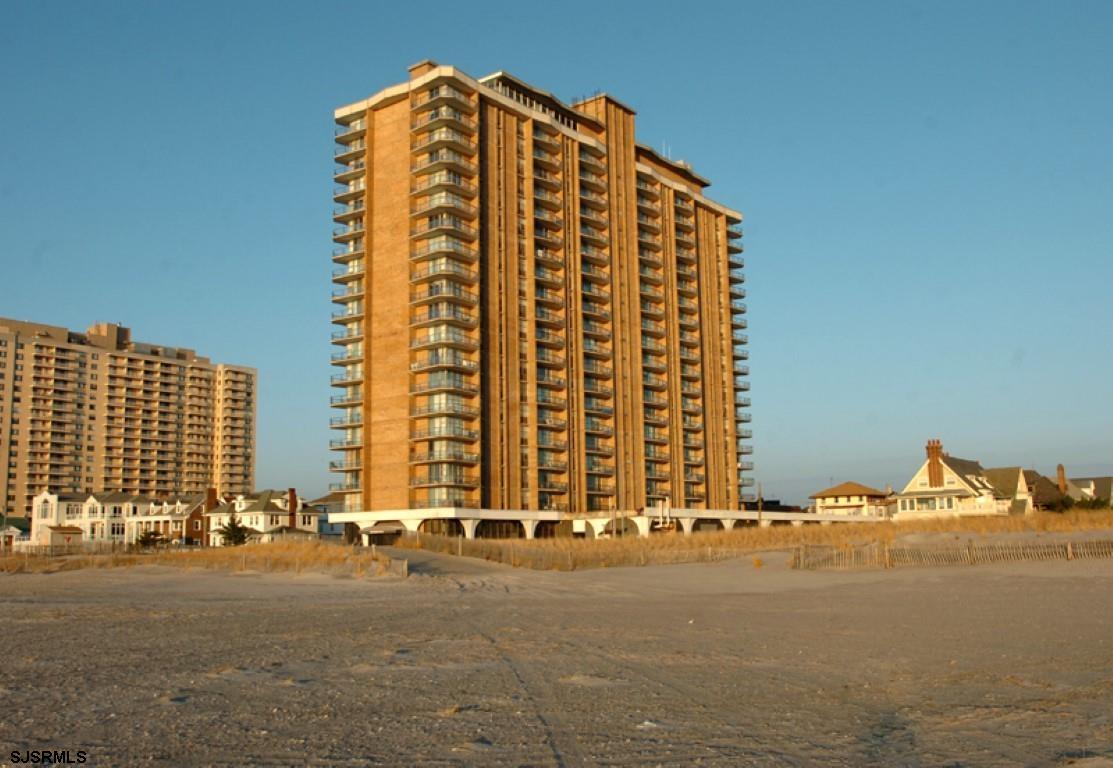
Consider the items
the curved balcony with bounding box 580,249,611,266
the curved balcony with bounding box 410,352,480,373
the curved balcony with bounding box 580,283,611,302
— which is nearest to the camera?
the curved balcony with bounding box 410,352,480,373

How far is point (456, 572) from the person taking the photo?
4953 cm

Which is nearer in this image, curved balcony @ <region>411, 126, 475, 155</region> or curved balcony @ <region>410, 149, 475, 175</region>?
curved balcony @ <region>410, 149, 475, 175</region>

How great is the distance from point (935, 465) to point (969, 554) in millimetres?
56550

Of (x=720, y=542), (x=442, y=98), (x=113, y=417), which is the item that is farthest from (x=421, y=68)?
(x=113, y=417)

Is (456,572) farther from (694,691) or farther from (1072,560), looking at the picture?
(694,691)

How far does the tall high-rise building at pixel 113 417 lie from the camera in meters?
166

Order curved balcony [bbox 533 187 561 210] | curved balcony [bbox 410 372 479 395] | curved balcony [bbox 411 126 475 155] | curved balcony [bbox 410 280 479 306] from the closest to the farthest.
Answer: curved balcony [bbox 410 372 479 395] < curved balcony [bbox 410 280 479 306] < curved balcony [bbox 411 126 475 155] < curved balcony [bbox 533 187 561 210]

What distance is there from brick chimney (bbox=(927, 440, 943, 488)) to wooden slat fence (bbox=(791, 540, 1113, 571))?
53.6 metres

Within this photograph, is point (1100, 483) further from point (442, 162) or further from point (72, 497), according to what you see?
point (72, 497)

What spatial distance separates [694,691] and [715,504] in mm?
99995

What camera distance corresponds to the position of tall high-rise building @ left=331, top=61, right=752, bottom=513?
86250mm

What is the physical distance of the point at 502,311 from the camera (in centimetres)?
9019

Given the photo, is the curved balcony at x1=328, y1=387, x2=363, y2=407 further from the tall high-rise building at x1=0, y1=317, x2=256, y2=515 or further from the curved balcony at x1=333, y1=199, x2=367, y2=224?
the tall high-rise building at x1=0, y1=317, x2=256, y2=515

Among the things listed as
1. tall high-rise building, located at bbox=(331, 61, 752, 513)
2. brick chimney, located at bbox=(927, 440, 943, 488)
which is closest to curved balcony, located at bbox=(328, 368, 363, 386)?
tall high-rise building, located at bbox=(331, 61, 752, 513)
